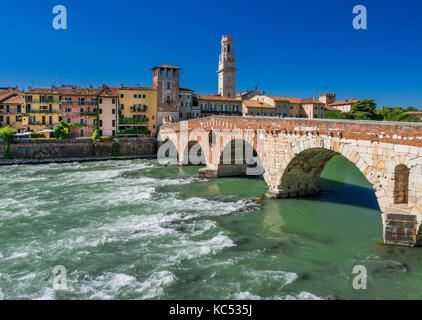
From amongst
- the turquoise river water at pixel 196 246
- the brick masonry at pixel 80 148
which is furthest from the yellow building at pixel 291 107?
the turquoise river water at pixel 196 246

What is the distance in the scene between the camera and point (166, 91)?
51.9 meters

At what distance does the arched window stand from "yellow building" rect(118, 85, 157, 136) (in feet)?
135

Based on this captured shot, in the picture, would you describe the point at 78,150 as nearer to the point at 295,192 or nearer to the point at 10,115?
the point at 10,115

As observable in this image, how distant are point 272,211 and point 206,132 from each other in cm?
1324

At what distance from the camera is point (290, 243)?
13766 millimetres

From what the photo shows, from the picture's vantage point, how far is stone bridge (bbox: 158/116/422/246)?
12062 mm

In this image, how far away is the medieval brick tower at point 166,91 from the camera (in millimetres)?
51438

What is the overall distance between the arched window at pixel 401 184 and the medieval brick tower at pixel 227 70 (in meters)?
69.4

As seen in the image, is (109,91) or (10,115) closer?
(10,115)

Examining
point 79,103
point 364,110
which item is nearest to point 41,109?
point 79,103

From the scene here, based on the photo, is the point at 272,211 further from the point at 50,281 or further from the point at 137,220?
the point at 50,281

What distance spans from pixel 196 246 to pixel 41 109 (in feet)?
135

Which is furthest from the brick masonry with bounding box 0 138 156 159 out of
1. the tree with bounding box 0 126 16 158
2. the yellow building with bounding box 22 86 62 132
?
the yellow building with bounding box 22 86 62 132

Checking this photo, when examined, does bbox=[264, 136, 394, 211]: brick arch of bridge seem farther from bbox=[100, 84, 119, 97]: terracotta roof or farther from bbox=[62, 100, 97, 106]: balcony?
bbox=[100, 84, 119, 97]: terracotta roof
